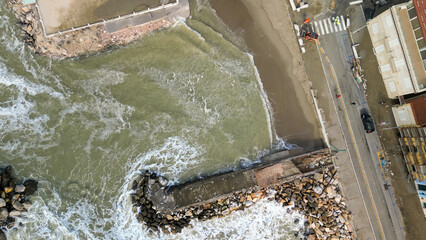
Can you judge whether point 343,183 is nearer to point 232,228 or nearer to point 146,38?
point 232,228

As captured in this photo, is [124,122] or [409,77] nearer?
[409,77]

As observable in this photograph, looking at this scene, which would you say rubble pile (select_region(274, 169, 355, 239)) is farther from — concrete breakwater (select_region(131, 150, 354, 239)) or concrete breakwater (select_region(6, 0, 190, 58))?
concrete breakwater (select_region(6, 0, 190, 58))

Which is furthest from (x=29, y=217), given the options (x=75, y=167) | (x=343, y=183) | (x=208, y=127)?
(x=343, y=183)

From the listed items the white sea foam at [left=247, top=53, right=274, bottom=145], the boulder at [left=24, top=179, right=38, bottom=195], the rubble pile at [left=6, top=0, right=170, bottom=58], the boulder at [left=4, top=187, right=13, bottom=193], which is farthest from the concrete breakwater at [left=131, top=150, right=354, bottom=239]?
the rubble pile at [left=6, top=0, right=170, bottom=58]

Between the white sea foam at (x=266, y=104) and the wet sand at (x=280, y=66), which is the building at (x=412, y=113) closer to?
the wet sand at (x=280, y=66)

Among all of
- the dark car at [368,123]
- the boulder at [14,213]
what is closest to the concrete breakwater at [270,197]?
the dark car at [368,123]

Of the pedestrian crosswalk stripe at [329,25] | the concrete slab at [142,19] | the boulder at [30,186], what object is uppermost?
the concrete slab at [142,19]
